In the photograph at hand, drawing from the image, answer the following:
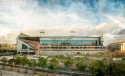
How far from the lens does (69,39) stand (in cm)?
6969

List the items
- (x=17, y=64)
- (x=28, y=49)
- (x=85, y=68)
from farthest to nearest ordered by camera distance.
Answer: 1. (x=28, y=49)
2. (x=17, y=64)
3. (x=85, y=68)

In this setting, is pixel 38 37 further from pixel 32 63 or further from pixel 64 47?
pixel 32 63

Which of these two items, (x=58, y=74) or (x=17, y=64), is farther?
(x=17, y=64)

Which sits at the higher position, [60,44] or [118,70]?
[60,44]

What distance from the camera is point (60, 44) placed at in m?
68.8

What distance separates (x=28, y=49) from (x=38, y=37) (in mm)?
9959

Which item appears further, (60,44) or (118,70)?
(60,44)

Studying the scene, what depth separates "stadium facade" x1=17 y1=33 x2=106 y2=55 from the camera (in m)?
65.2

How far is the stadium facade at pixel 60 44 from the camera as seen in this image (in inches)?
2569

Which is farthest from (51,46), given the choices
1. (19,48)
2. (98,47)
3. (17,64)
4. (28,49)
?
(17,64)

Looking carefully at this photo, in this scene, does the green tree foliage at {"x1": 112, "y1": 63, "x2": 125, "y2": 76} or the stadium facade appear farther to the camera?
the stadium facade

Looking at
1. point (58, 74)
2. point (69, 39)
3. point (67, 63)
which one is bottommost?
point (58, 74)

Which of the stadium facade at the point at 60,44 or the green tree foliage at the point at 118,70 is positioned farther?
the stadium facade at the point at 60,44

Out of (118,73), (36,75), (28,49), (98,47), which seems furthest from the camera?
(98,47)
